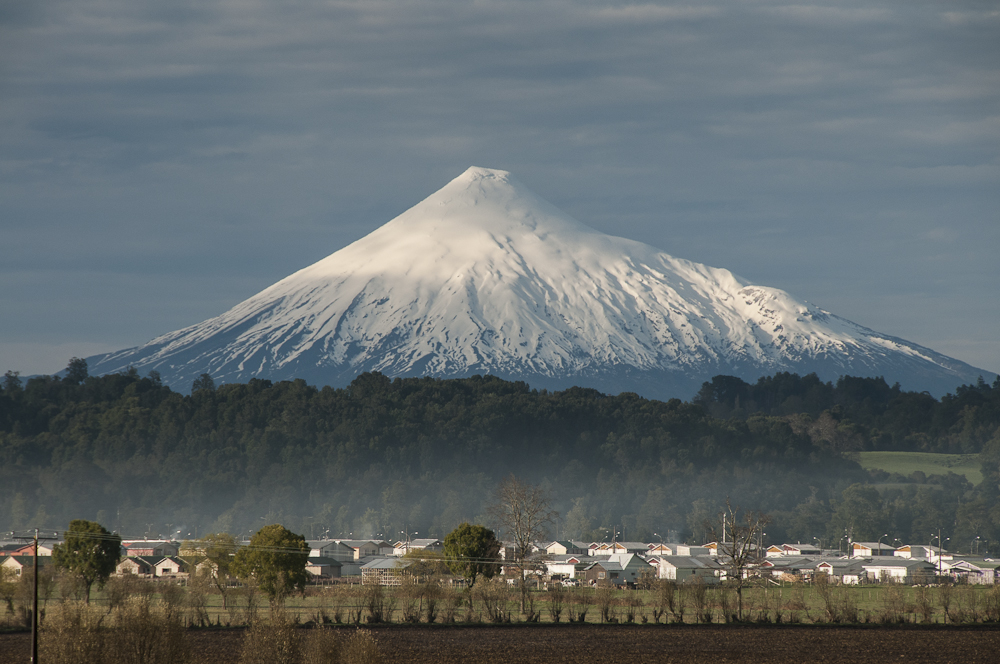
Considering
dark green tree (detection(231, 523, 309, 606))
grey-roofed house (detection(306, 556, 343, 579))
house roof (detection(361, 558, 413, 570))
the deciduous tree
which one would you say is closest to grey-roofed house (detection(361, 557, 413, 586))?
house roof (detection(361, 558, 413, 570))

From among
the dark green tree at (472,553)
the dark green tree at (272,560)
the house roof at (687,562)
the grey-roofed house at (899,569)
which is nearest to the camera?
the dark green tree at (272,560)

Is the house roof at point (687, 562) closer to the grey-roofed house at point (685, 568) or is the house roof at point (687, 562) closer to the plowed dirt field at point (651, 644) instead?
the grey-roofed house at point (685, 568)

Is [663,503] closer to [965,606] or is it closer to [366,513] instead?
[366,513]

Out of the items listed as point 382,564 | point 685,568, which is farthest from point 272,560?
point 685,568

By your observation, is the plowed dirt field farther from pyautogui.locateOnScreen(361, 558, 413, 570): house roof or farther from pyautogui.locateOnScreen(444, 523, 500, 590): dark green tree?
pyautogui.locateOnScreen(361, 558, 413, 570): house roof

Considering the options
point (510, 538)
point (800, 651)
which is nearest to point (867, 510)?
point (510, 538)

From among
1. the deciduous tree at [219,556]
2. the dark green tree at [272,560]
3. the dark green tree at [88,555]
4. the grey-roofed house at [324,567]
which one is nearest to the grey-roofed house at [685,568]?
the grey-roofed house at [324,567]

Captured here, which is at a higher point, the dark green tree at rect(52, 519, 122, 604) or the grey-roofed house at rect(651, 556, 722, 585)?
the dark green tree at rect(52, 519, 122, 604)
